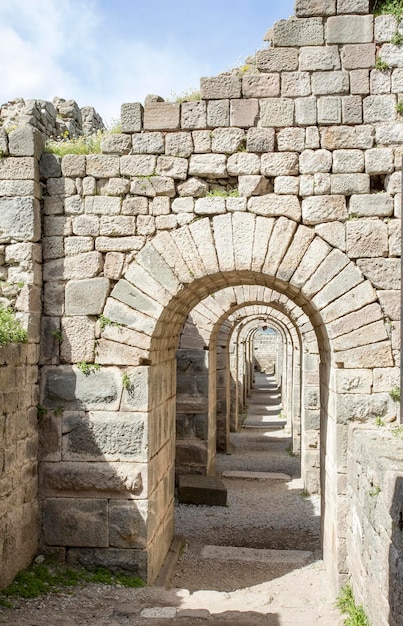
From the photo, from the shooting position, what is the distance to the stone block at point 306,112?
19.4 ft

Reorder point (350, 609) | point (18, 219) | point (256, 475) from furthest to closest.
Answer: point (256, 475) → point (18, 219) → point (350, 609)

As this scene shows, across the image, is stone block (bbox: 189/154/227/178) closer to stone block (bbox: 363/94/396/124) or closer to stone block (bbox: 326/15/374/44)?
stone block (bbox: 363/94/396/124)

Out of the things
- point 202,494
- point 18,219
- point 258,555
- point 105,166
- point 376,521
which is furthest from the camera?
point 202,494

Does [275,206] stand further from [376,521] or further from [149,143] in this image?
[376,521]

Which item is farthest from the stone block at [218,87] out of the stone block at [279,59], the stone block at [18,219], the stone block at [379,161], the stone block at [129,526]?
the stone block at [129,526]

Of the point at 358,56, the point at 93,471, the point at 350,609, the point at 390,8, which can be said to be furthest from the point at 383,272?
the point at 93,471

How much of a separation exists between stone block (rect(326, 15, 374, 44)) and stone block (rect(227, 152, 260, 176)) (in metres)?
1.32

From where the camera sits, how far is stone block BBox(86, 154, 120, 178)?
6.09 meters

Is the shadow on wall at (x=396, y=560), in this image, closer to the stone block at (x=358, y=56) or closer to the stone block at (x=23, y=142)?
the stone block at (x=358, y=56)

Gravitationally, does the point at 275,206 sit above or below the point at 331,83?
below

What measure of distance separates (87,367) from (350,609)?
3.15 m

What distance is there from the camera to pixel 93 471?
5898 mm

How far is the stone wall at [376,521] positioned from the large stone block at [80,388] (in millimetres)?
2266

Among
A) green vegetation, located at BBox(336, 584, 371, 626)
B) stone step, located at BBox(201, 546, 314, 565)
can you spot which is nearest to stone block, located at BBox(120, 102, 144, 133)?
green vegetation, located at BBox(336, 584, 371, 626)
